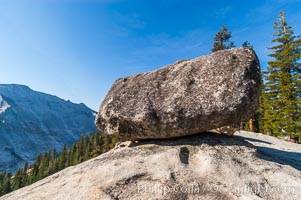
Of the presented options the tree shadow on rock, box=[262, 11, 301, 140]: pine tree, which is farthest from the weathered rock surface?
box=[262, 11, 301, 140]: pine tree

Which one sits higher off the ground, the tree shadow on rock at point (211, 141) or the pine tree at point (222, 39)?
the pine tree at point (222, 39)

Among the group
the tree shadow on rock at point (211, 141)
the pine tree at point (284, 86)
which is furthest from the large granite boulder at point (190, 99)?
the pine tree at point (284, 86)

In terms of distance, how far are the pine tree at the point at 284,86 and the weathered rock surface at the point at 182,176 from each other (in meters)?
23.3

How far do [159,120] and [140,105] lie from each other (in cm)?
124

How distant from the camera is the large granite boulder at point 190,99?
10273mm

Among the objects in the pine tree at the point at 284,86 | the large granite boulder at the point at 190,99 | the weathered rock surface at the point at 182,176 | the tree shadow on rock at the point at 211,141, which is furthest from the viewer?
the pine tree at the point at 284,86

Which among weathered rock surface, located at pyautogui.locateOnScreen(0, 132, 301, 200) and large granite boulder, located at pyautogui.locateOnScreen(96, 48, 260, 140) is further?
large granite boulder, located at pyautogui.locateOnScreen(96, 48, 260, 140)

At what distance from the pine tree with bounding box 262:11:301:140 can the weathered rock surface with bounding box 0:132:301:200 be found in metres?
23.3

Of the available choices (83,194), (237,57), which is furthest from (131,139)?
(237,57)

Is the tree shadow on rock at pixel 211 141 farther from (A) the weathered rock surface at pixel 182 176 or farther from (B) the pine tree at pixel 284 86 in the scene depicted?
(B) the pine tree at pixel 284 86

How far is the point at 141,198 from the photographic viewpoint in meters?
7.55

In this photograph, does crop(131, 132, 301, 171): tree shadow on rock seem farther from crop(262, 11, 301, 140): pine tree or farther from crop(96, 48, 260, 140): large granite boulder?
crop(262, 11, 301, 140): pine tree

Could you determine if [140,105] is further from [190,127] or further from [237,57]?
[237,57]

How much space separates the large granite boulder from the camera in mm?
10273
